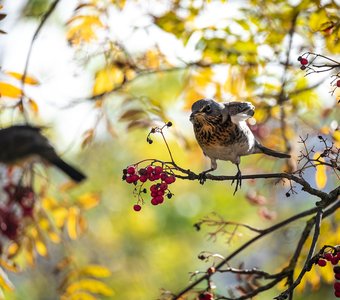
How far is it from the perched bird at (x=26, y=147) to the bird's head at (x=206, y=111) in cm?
81

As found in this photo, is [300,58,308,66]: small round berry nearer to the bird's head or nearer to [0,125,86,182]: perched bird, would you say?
the bird's head

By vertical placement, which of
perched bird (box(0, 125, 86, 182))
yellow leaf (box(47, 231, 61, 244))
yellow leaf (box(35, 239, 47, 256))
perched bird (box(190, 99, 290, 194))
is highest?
perched bird (box(190, 99, 290, 194))

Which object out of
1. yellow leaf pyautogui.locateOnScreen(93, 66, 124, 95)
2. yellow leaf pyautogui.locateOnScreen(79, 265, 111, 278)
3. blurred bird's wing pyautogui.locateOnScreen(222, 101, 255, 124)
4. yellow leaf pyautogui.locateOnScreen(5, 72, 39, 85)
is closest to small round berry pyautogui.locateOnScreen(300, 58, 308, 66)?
blurred bird's wing pyautogui.locateOnScreen(222, 101, 255, 124)

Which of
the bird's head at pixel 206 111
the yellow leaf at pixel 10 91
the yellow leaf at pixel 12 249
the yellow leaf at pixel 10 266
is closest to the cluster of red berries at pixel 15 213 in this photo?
the yellow leaf at pixel 12 249

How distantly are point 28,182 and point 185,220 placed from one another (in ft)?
15.7

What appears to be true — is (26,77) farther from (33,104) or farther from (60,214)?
(60,214)

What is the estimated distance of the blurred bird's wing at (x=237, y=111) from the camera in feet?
10.9

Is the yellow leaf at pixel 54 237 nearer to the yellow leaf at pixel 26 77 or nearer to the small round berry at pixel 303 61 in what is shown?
the yellow leaf at pixel 26 77

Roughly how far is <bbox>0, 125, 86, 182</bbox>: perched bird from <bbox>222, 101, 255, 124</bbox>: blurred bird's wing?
961 millimetres

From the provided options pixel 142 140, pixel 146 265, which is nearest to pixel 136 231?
pixel 146 265

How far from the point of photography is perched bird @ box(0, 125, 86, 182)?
325cm

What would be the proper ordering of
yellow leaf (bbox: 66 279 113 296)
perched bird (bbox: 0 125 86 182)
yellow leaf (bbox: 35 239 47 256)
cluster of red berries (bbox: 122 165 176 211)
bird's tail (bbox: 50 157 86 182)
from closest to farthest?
cluster of red berries (bbox: 122 165 176 211), perched bird (bbox: 0 125 86 182), yellow leaf (bbox: 66 279 113 296), yellow leaf (bbox: 35 239 47 256), bird's tail (bbox: 50 157 86 182)

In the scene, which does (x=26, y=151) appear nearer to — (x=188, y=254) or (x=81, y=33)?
(x=81, y=33)

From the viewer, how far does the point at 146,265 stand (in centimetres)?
820
